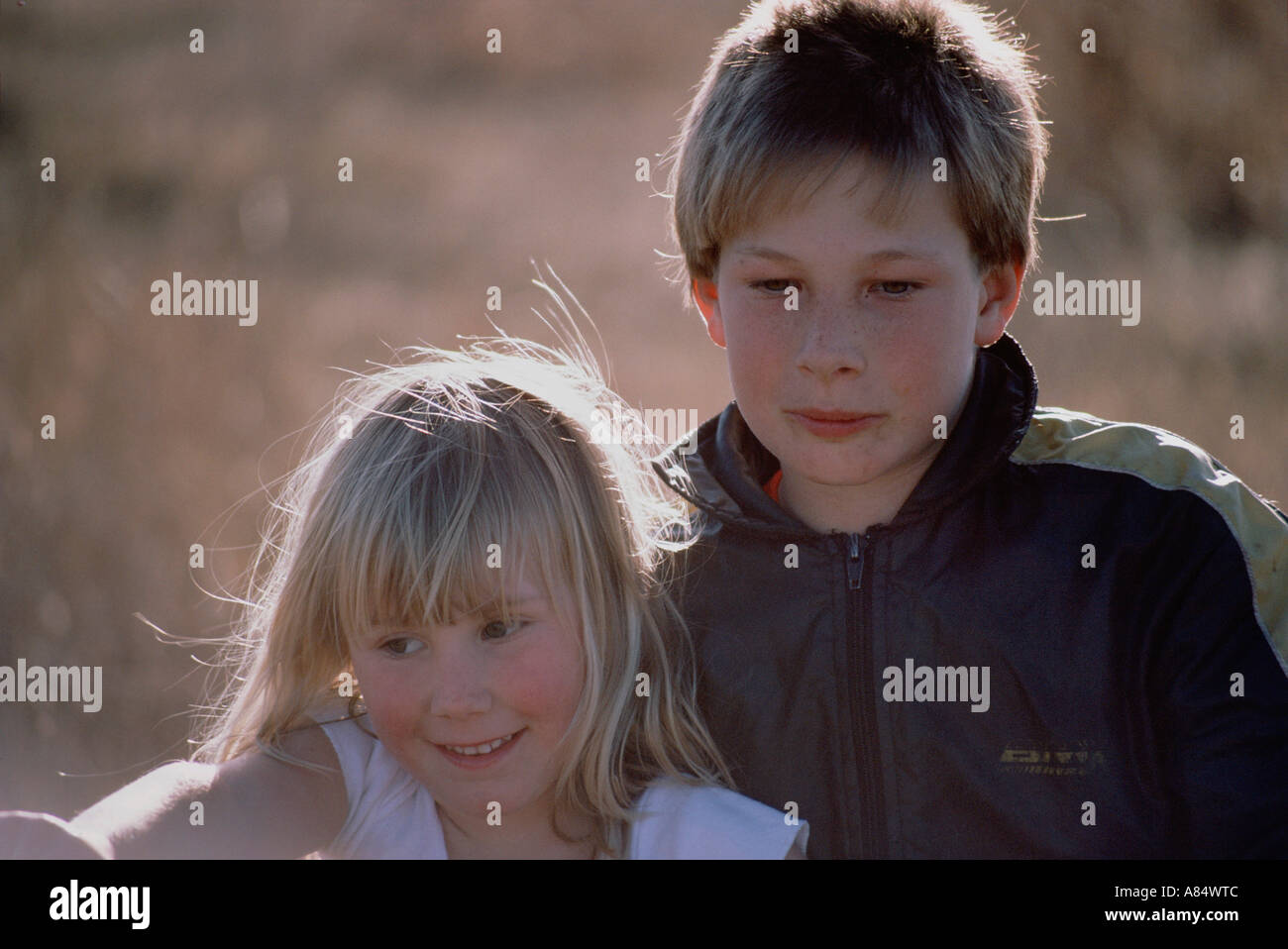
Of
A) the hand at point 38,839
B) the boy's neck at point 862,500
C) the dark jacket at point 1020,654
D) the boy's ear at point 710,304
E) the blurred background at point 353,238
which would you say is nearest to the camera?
the hand at point 38,839

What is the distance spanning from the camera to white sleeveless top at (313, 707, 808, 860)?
1.78m

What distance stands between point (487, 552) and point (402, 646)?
0.18 meters

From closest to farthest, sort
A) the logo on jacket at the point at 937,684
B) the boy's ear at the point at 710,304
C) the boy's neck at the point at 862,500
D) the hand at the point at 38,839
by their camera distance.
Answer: the hand at the point at 38,839 < the logo on jacket at the point at 937,684 < the boy's neck at the point at 862,500 < the boy's ear at the point at 710,304

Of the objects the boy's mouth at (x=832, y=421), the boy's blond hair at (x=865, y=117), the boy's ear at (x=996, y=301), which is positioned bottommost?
the boy's mouth at (x=832, y=421)

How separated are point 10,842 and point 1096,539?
56.3 inches

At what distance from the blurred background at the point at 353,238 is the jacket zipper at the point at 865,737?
1.80 meters

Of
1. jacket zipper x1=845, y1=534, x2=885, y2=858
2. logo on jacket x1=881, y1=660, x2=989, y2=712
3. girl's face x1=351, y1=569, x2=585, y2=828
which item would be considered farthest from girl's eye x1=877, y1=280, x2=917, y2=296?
girl's face x1=351, y1=569, x2=585, y2=828

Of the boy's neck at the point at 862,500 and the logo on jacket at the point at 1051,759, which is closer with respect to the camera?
the logo on jacket at the point at 1051,759

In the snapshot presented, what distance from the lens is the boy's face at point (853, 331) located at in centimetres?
184

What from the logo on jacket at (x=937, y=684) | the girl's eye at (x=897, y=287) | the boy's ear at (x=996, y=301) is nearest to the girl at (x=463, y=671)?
the logo on jacket at (x=937, y=684)

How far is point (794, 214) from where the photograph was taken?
188 centimetres

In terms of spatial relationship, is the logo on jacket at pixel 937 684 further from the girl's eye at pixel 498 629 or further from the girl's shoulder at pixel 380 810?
the girl's shoulder at pixel 380 810

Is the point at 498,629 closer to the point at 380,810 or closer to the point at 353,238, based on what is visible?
the point at 380,810

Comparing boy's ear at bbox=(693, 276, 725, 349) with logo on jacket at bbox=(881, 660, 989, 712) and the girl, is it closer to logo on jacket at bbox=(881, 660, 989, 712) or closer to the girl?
the girl
